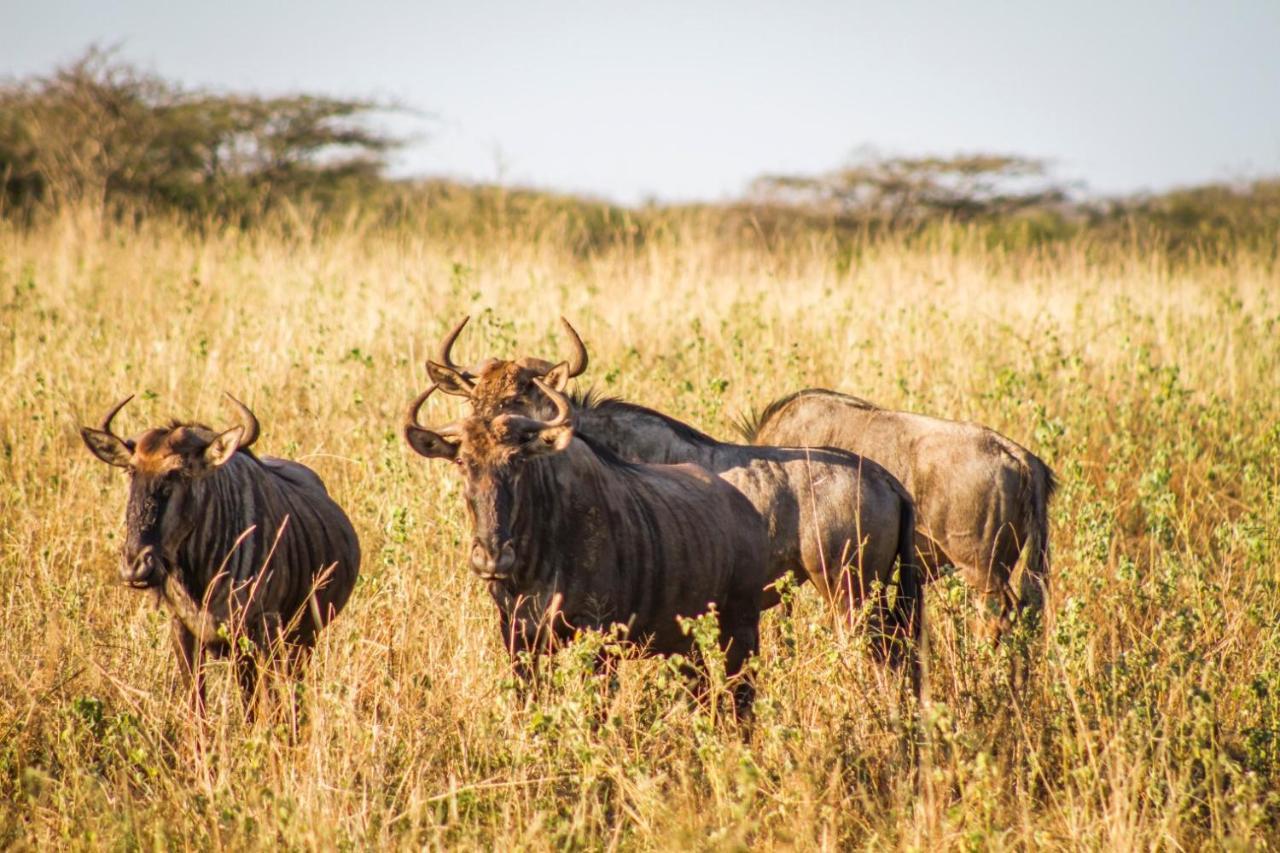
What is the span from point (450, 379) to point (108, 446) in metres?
1.64

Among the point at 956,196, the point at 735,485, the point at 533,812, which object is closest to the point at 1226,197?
the point at 956,196

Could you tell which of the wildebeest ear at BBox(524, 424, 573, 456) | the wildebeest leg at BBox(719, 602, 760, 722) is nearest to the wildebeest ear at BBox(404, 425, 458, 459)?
the wildebeest ear at BBox(524, 424, 573, 456)

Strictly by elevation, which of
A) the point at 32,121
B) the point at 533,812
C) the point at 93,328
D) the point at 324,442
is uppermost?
the point at 32,121

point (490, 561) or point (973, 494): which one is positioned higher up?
point (490, 561)

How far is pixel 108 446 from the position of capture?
168 inches

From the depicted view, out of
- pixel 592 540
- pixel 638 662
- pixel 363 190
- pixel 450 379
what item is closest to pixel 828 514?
pixel 638 662

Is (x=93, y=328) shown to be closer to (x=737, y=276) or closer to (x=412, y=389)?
(x=412, y=389)

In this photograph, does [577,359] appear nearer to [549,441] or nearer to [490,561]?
[549,441]

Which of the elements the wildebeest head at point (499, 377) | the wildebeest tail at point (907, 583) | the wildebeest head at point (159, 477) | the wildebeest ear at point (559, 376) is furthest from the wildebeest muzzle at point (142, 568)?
the wildebeest tail at point (907, 583)

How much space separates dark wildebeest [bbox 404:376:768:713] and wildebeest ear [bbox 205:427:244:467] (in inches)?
23.2

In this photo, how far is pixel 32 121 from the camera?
16.2 meters

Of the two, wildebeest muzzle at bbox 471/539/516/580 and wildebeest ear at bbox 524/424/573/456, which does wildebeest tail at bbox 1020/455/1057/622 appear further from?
wildebeest muzzle at bbox 471/539/516/580

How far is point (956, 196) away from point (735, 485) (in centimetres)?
1893

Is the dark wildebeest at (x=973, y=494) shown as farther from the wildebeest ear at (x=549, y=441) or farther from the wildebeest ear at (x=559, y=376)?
the wildebeest ear at (x=549, y=441)
